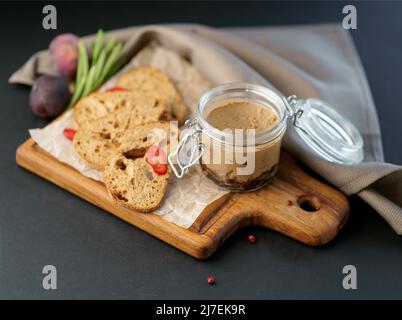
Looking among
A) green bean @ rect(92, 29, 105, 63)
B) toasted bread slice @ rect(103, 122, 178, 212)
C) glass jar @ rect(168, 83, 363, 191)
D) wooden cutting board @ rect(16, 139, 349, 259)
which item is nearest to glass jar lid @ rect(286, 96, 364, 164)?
glass jar @ rect(168, 83, 363, 191)

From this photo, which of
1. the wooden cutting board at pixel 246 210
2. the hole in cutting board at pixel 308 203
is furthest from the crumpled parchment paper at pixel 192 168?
the hole in cutting board at pixel 308 203

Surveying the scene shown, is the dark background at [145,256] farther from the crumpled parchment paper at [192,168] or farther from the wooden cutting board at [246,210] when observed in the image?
the crumpled parchment paper at [192,168]

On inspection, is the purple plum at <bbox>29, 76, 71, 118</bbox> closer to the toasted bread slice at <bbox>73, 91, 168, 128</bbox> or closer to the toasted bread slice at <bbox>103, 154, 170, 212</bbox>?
the toasted bread slice at <bbox>73, 91, 168, 128</bbox>

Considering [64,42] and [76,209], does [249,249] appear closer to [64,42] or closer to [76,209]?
[76,209]

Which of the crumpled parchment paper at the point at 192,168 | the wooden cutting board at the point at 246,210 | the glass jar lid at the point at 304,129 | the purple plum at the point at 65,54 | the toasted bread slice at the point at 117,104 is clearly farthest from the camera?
the purple plum at the point at 65,54
